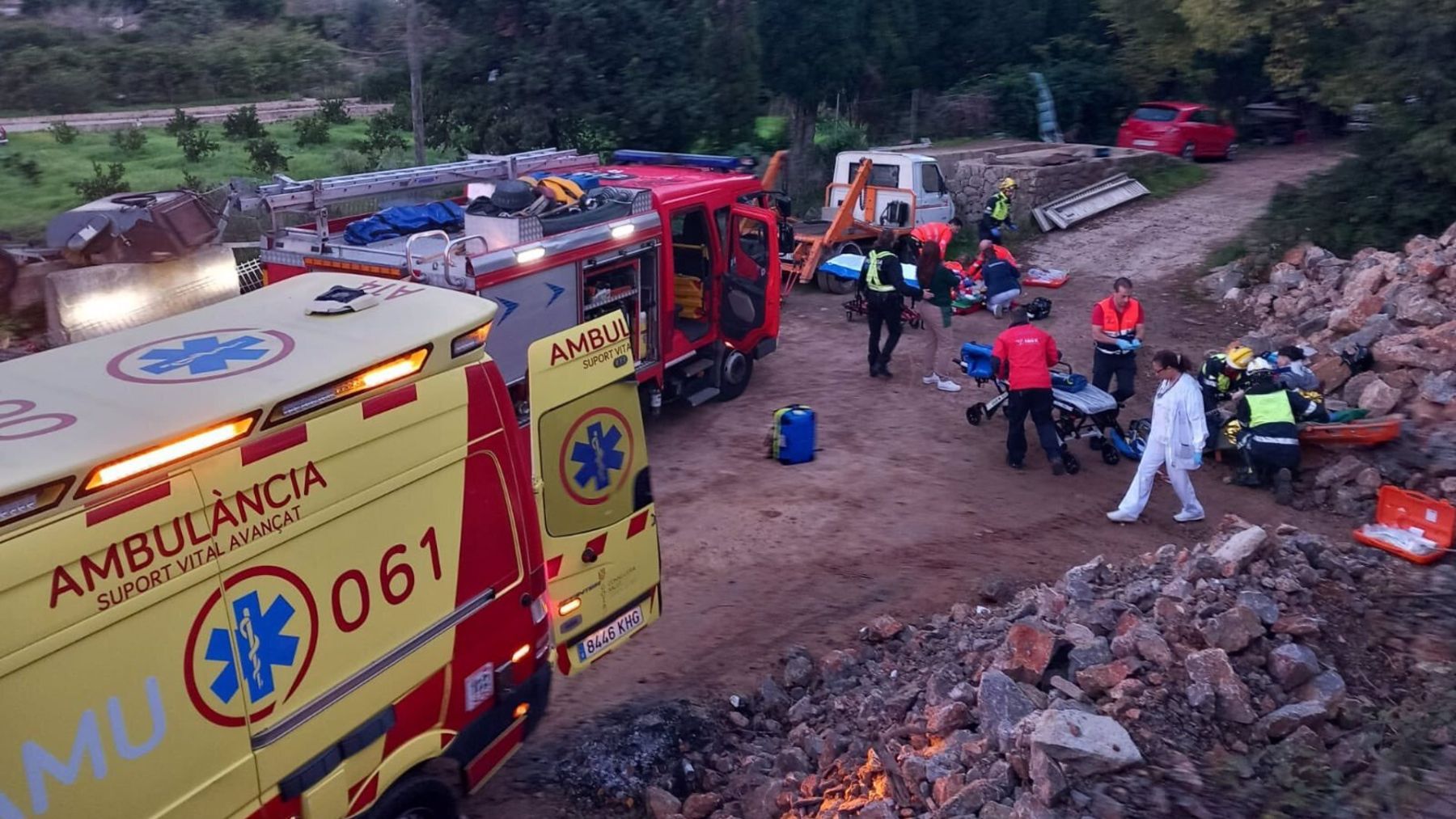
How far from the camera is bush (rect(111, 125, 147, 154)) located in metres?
23.4

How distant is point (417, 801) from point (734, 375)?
8.53 metres

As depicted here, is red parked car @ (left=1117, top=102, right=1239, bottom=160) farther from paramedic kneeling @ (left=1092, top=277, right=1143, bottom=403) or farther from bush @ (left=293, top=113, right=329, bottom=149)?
bush @ (left=293, top=113, right=329, bottom=149)

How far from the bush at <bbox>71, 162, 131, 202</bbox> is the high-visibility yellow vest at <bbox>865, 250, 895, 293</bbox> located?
42.6 ft

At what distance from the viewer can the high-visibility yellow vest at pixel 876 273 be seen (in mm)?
12969

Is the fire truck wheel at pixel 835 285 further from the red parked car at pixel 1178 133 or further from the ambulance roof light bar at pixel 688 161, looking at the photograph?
the red parked car at pixel 1178 133

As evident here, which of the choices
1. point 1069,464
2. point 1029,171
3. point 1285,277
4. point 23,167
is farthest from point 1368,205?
point 23,167

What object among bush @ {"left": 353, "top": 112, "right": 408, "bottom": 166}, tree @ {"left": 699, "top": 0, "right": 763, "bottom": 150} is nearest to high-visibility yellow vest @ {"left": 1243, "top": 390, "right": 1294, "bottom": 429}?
tree @ {"left": 699, "top": 0, "right": 763, "bottom": 150}

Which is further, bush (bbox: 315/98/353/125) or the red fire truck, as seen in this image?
bush (bbox: 315/98/353/125)

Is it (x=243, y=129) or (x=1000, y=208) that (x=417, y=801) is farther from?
(x=243, y=129)

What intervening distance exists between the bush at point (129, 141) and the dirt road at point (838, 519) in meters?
15.6

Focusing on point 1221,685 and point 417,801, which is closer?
point 417,801

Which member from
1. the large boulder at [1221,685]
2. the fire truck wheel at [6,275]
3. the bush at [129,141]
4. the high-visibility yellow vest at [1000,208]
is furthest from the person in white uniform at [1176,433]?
the bush at [129,141]

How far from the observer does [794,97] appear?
24453mm

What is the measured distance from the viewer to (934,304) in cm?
1362
